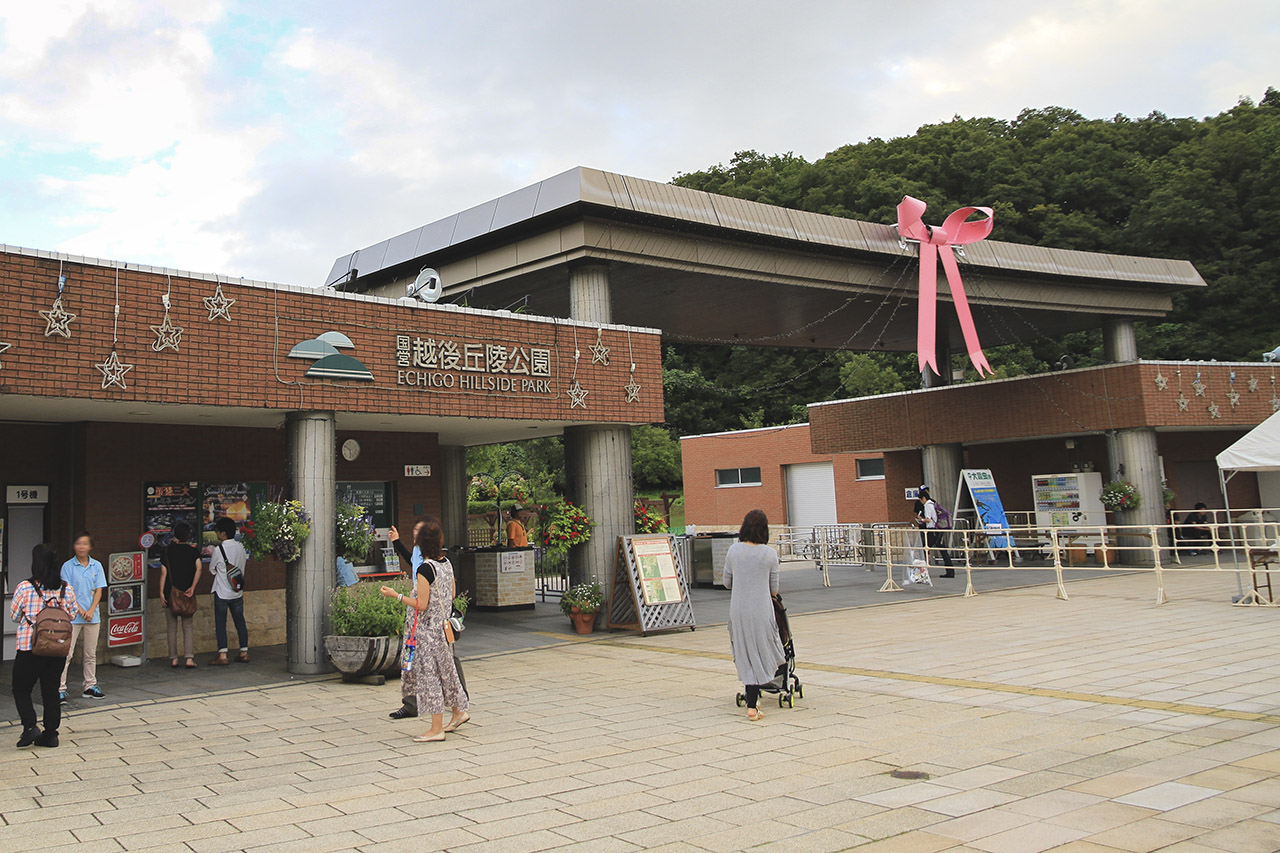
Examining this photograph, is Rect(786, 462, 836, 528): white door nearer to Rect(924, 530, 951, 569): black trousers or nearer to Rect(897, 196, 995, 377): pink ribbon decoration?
Rect(924, 530, 951, 569): black trousers

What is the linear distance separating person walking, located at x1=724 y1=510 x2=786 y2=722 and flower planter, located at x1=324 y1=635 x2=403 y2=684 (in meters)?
4.09

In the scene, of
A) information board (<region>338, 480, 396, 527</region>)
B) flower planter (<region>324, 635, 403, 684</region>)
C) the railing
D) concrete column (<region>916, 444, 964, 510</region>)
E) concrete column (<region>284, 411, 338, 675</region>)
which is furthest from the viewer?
concrete column (<region>916, 444, 964, 510</region>)

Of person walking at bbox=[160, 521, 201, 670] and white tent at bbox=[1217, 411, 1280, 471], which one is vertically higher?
white tent at bbox=[1217, 411, 1280, 471]

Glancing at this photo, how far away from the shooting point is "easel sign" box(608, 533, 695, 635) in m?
13.0

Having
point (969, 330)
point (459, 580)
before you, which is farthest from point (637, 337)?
point (969, 330)

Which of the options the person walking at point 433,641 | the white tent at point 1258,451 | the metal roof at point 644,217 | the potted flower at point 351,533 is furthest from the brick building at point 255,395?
the white tent at point 1258,451

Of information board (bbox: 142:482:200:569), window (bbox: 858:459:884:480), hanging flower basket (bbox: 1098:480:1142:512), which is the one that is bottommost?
hanging flower basket (bbox: 1098:480:1142:512)

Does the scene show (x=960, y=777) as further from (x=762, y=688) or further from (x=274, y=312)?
(x=274, y=312)

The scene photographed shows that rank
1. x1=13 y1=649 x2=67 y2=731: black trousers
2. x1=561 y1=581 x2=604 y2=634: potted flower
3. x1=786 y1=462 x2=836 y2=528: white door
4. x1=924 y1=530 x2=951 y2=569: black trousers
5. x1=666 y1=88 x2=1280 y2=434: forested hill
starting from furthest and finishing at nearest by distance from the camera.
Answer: x1=666 y1=88 x2=1280 y2=434: forested hill
x1=786 y1=462 x2=836 y2=528: white door
x1=924 y1=530 x2=951 y2=569: black trousers
x1=561 y1=581 x2=604 y2=634: potted flower
x1=13 y1=649 x2=67 y2=731: black trousers

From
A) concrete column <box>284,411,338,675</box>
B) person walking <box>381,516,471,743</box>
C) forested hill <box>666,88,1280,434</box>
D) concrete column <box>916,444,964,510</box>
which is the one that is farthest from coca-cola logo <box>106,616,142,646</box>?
forested hill <box>666,88,1280,434</box>

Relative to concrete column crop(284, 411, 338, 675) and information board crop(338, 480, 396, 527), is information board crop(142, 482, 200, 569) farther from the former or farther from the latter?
concrete column crop(284, 411, 338, 675)

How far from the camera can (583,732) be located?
7047mm

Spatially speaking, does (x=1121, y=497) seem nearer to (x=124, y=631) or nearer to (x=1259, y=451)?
(x=1259, y=451)

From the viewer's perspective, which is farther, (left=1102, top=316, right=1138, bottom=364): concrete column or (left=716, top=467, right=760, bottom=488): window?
(left=716, top=467, right=760, bottom=488): window
